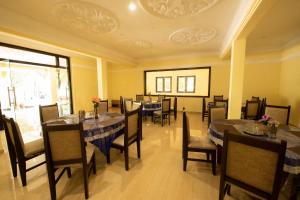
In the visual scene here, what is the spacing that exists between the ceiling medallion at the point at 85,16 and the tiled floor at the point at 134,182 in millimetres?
2902

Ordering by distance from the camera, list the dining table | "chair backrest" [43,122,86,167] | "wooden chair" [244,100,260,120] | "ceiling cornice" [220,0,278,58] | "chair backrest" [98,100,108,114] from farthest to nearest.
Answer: "wooden chair" [244,100,260,120], "chair backrest" [98,100,108,114], the dining table, "ceiling cornice" [220,0,278,58], "chair backrest" [43,122,86,167]

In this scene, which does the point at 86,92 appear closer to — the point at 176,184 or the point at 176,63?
the point at 176,63

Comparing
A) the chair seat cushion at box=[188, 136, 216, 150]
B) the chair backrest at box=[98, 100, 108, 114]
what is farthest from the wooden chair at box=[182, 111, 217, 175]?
the chair backrest at box=[98, 100, 108, 114]

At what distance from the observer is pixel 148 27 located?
3.58 m

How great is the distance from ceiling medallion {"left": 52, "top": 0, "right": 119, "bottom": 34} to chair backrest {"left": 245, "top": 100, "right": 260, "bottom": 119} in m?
4.19

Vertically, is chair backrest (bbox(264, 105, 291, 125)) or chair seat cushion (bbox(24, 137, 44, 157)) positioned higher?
chair backrest (bbox(264, 105, 291, 125))

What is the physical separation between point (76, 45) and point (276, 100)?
7.58 m

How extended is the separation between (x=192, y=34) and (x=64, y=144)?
4.08m

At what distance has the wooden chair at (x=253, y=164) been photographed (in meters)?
1.06

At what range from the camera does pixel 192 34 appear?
398 cm

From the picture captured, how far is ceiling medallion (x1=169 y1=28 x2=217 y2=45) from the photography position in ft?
12.3

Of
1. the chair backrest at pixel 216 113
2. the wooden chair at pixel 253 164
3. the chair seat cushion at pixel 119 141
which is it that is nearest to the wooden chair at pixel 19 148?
the chair seat cushion at pixel 119 141

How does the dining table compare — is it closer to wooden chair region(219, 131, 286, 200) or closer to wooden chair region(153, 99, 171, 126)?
wooden chair region(219, 131, 286, 200)

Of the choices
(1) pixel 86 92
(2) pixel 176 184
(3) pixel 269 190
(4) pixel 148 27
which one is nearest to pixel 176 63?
(4) pixel 148 27
